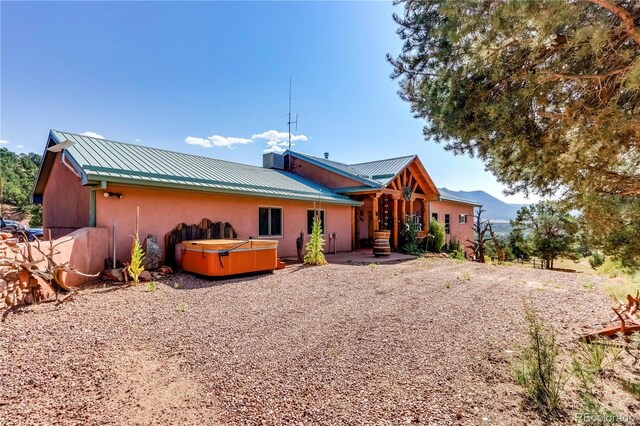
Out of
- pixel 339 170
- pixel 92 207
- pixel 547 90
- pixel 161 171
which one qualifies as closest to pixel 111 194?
pixel 92 207

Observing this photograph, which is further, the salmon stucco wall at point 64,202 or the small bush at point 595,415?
the salmon stucco wall at point 64,202

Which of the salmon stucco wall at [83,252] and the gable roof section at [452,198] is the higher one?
the gable roof section at [452,198]

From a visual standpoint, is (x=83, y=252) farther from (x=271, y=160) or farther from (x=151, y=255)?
(x=271, y=160)

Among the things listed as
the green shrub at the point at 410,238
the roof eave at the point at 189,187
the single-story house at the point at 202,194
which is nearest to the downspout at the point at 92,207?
the single-story house at the point at 202,194

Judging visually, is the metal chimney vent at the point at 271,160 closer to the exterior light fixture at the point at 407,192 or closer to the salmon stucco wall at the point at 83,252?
the exterior light fixture at the point at 407,192

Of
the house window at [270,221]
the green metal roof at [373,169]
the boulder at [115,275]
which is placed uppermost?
the green metal roof at [373,169]

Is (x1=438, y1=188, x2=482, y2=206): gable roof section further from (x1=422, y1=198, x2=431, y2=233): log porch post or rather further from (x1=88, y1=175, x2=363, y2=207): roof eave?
(x1=88, y1=175, x2=363, y2=207): roof eave

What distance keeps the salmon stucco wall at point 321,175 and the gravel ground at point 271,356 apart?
9593 millimetres

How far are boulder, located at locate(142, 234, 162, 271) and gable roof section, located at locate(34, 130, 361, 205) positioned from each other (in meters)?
1.57

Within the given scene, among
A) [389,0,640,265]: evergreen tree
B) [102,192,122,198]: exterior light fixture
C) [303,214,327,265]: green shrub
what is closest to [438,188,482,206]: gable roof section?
[303,214,327,265]: green shrub

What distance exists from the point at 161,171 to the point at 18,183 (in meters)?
35.5

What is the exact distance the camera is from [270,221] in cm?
1198

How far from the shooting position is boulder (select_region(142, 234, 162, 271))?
8.01 metres

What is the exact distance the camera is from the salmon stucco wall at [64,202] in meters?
8.92
